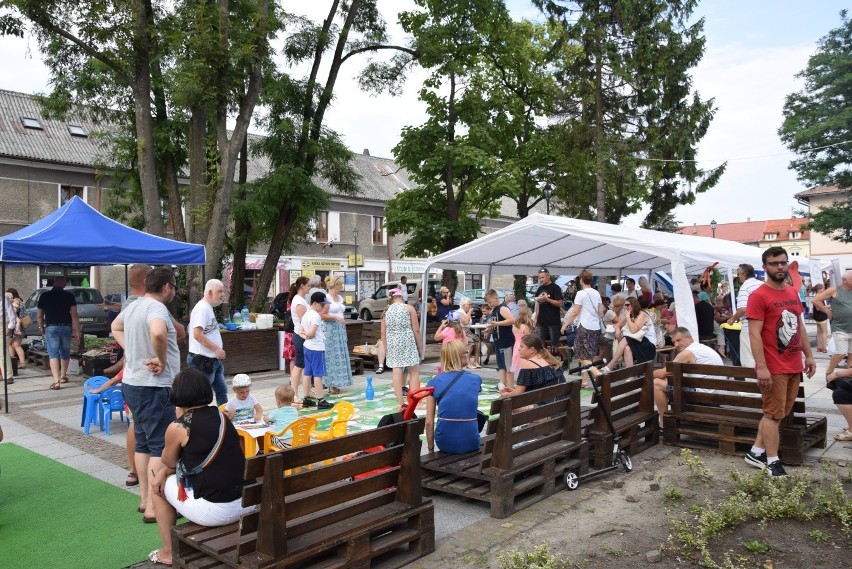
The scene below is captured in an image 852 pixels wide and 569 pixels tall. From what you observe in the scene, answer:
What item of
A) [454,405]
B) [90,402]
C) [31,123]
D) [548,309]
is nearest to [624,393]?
[454,405]

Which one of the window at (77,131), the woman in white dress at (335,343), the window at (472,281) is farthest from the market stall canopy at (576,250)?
the window at (472,281)

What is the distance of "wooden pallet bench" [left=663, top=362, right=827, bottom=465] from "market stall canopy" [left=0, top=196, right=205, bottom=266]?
26.3ft

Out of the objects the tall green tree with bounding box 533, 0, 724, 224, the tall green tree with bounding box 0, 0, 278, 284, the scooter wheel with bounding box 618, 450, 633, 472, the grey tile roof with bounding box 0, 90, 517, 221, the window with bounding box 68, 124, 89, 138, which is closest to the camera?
the scooter wheel with bounding box 618, 450, 633, 472

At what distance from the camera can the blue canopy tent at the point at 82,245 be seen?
30.2ft

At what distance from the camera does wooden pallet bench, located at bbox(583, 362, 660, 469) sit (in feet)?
18.9

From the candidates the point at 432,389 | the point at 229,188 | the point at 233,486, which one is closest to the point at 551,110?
the point at 229,188

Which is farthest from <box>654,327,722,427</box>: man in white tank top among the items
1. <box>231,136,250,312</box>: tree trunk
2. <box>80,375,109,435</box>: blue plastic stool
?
<box>231,136,250,312</box>: tree trunk

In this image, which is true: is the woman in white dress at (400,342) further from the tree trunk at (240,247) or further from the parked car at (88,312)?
the parked car at (88,312)

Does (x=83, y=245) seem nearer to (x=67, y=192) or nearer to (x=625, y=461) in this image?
(x=625, y=461)

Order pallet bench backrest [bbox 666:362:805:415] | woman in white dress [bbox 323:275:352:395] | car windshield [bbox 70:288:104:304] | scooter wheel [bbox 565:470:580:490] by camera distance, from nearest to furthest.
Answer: scooter wheel [bbox 565:470:580:490], pallet bench backrest [bbox 666:362:805:415], woman in white dress [bbox 323:275:352:395], car windshield [bbox 70:288:104:304]

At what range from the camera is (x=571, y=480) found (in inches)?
208

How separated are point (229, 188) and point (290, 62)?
646 centimetres

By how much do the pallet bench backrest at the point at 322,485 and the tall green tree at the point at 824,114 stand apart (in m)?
35.4

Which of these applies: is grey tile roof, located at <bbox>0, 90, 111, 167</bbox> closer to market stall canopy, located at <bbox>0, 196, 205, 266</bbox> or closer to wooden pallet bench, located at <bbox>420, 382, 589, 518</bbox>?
market stall canopy, located at <bbox>0, 196, 205, 266</bbox>
